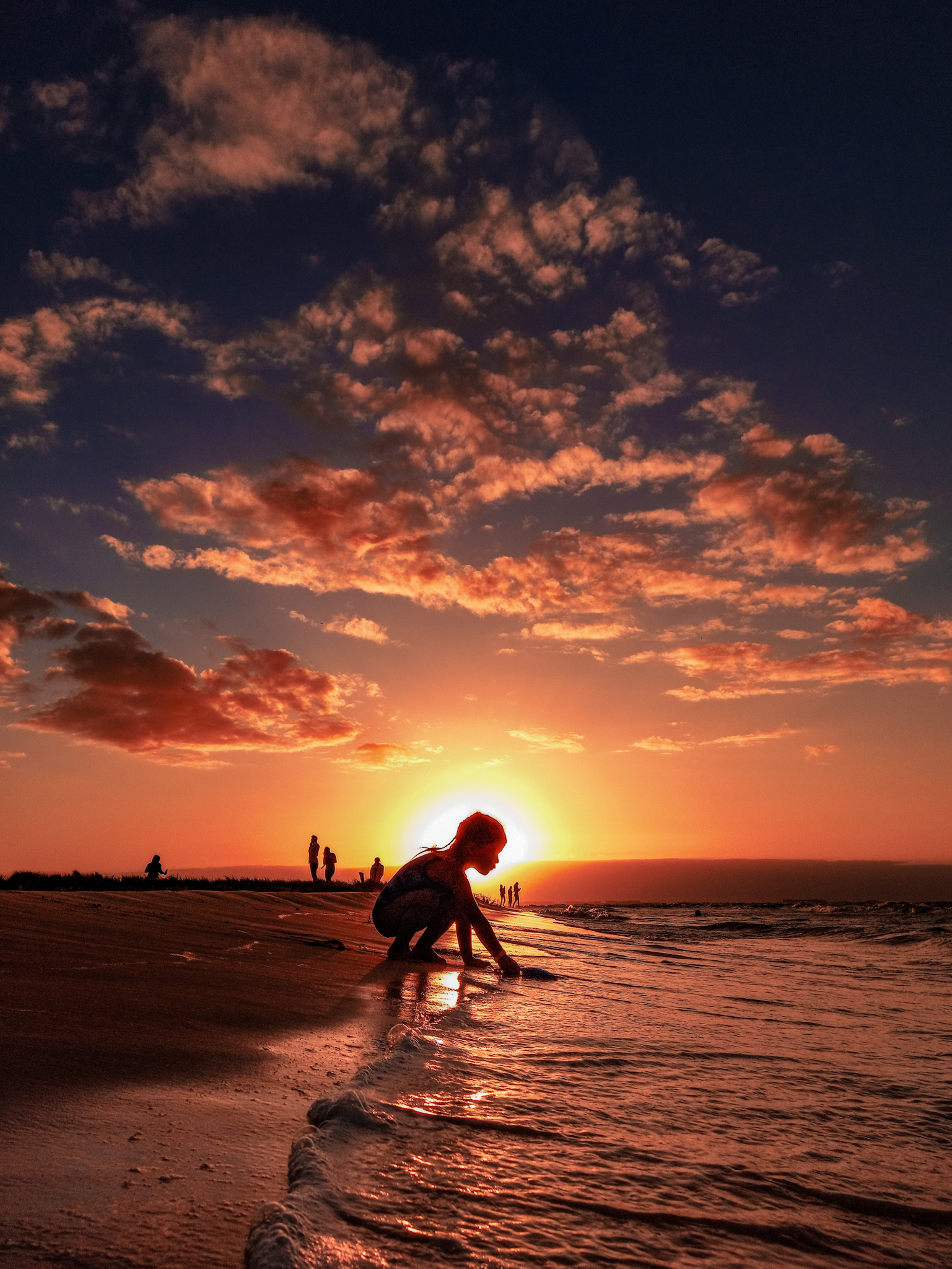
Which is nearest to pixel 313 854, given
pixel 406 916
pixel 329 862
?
pixel 329 862

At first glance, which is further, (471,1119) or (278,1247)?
(471,1119)

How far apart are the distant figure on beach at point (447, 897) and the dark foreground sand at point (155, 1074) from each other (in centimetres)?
73

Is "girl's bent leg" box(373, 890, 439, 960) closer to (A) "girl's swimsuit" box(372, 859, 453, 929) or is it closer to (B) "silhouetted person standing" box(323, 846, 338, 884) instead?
(A) "girl's swimsuit" box(372, 859, 453, 929)

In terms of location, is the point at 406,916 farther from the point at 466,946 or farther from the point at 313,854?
the point at 313,854

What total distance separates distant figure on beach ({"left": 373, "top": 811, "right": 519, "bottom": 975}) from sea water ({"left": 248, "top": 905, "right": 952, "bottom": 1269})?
54.7 inches

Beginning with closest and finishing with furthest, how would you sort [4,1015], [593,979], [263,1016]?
[4,1015] < [263,1016] < [593,979]

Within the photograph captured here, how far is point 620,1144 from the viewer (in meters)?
2.66

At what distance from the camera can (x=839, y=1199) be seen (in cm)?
234

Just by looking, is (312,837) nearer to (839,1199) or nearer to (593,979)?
(593,979)

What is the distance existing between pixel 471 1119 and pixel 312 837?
29.0 m

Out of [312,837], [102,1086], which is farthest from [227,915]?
[312,837]

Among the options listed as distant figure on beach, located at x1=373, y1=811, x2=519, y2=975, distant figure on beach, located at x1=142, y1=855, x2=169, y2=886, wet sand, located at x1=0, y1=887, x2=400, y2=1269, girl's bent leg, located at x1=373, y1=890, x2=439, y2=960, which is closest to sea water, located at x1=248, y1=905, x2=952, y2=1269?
wet sand, located at x1=0, y1=887, x2=400, y2=1269

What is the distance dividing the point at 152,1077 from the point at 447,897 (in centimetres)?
482

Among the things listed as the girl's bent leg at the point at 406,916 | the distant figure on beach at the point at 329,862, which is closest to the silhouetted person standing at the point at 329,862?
the distant figure on beach at the point at 329,862
